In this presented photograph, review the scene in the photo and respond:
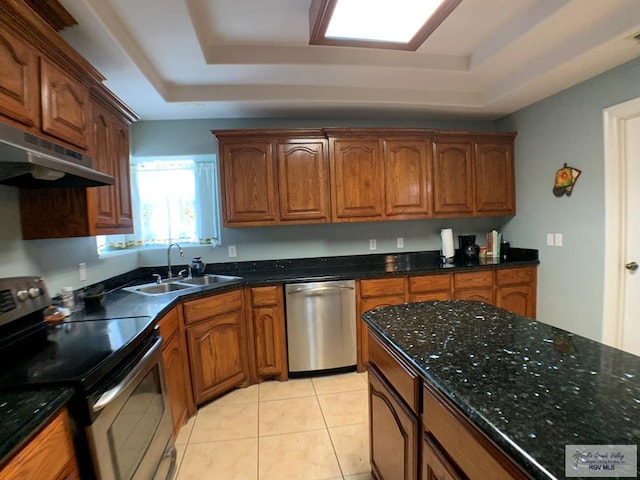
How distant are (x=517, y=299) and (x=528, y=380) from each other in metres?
2.71

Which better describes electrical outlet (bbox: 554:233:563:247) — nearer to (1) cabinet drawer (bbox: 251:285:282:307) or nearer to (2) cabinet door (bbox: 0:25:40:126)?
(1) cabinet drawer (bbox: 251:285:282:307)

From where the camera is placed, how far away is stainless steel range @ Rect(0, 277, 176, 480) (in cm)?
102

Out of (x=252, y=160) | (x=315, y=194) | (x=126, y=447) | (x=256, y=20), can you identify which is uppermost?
(x=256, y=20)

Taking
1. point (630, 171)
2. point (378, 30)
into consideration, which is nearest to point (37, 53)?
point (378, 30)

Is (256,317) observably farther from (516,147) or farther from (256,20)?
(516,147)

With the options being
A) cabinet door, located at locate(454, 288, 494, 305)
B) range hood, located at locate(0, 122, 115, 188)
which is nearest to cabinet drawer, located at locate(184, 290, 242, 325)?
range hood, located at locate(0, 122, 115, 188)

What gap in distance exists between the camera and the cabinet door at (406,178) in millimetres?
3051

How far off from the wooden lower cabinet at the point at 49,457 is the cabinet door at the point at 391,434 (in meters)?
1.12

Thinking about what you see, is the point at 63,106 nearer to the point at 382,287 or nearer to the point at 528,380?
the point at 528,380

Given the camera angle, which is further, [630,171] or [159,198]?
[159,198]

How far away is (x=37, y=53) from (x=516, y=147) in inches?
154

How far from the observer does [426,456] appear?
1.01 m

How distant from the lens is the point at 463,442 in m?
0.81

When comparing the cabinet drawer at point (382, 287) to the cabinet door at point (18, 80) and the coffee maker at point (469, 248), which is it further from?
the cabinet door at point (18, 80)
